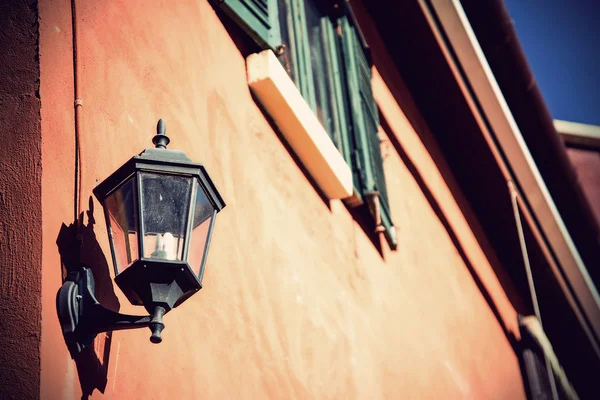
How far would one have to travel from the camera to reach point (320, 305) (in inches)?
122

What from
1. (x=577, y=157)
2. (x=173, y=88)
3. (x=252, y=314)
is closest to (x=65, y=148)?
(x=173, y=88)

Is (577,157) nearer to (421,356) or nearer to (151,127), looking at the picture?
(421,356)

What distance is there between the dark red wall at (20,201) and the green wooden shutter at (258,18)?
1199 mm

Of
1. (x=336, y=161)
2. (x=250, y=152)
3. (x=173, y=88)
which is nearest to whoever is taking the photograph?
(x=173, y=88)

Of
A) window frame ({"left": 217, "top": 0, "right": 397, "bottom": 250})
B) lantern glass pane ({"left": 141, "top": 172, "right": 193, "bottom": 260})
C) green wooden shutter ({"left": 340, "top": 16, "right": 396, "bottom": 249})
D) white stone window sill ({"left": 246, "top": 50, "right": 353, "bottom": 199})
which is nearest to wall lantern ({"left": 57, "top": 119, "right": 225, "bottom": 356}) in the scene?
lantern glass pane ({"left": 141, "top": 172, "right": 193, "bottom": 260})

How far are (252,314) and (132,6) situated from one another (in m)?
0.99

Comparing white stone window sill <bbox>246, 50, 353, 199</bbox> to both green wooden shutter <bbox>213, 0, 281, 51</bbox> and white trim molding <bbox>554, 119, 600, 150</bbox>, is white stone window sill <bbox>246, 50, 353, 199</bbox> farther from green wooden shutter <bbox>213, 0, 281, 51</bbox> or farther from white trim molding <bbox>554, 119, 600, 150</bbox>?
white trim molding <bbox>554, 119, 600, 150</bbox>

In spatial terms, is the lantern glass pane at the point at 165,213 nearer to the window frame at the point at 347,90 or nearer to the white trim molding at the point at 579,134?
the window frame at the point at 347,90

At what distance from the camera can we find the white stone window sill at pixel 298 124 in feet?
10.2

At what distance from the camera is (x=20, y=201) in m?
1.75

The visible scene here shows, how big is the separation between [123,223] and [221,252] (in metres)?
0.75

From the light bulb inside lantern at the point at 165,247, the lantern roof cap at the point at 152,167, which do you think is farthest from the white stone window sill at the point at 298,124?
the light bulb inside lantern at the point at 165,247

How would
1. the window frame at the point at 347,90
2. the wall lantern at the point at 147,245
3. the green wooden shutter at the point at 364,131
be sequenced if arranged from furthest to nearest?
the green wooden shutter at the point at 364,131
the window frame at the point at 347,90
the wall lantern at the point at 147,245

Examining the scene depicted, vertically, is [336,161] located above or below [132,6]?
below
